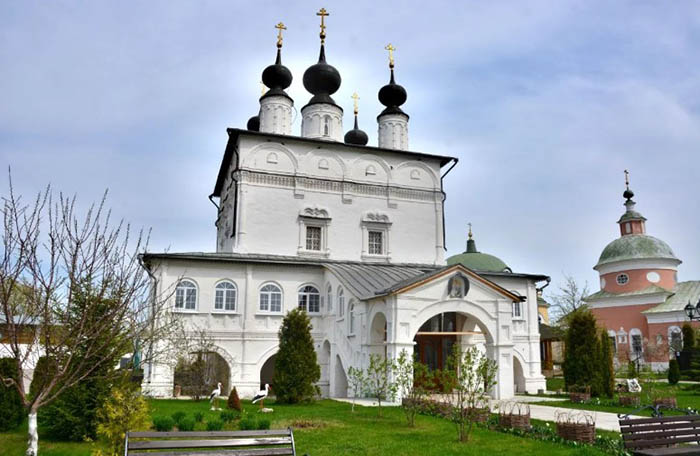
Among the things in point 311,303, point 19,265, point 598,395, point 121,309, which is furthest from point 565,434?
point 311,303

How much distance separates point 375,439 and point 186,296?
1158 centimetres

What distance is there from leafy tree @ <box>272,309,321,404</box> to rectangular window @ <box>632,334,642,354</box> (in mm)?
28781

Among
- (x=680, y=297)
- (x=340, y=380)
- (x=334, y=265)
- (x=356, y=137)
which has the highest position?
(x=356, y=137)

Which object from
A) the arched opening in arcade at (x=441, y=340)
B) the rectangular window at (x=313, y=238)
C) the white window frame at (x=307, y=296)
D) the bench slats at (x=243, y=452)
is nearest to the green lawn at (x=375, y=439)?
the bench slats at (x=243, y=452)

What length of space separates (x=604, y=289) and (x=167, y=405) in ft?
115

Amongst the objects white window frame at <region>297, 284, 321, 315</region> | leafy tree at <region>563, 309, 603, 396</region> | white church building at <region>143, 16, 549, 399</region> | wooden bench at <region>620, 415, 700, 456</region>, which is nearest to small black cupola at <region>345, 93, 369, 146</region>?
white church building at <region>143, 16, 549, 399</region>

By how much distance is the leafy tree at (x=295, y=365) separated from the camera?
15.2 metres

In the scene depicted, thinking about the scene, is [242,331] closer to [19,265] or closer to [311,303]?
[311,303]

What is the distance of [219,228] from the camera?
28.3 m

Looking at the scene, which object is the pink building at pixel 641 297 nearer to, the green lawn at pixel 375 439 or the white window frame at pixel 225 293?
the white window frame at pixel 225 293

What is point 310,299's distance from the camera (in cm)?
2100

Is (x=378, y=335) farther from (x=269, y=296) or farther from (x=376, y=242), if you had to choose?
(x=376, y=242)

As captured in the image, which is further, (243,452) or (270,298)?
(270,298)

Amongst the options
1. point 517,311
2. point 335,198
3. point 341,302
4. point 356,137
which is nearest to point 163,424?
point 341,302
